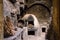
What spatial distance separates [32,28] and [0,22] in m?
12.8

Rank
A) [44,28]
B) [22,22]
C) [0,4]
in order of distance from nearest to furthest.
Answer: [0,4], [22,22], [44,28]

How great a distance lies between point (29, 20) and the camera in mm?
16828

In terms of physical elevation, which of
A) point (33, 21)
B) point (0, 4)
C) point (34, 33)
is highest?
point (0, 4)

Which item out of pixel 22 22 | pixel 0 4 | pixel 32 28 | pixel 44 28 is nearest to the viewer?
pixel 0 4

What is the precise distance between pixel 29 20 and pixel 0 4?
534 inches

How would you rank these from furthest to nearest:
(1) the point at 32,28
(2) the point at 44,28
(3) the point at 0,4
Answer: (2) the point at 44,28
(1) the point at 32,28
(3) the point at 0,4

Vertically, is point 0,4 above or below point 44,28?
above

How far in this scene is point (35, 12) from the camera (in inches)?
810

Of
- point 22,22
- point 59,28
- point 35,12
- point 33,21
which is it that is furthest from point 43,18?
point 59,28

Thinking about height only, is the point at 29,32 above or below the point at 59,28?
below

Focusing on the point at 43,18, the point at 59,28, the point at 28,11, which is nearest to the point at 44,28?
the point at 43,18

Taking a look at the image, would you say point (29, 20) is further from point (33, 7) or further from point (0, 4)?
point (0, 4)

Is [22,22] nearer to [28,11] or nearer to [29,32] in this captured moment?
[29,32]

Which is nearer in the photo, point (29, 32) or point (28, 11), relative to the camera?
point (29, 32)
